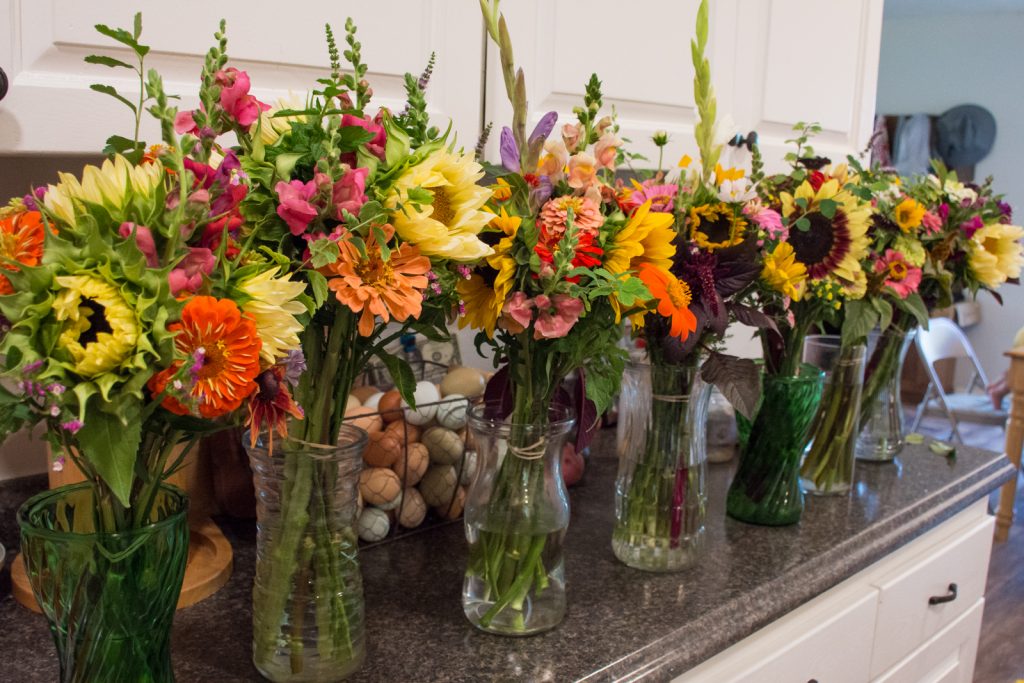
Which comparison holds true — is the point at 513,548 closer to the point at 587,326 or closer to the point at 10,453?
the point at 587,326

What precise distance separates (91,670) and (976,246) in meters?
1.31

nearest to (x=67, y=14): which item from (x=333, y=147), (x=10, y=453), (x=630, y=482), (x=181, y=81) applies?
(x=181, y=81)

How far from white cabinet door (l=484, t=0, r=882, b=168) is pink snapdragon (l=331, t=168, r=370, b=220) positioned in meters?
0.53

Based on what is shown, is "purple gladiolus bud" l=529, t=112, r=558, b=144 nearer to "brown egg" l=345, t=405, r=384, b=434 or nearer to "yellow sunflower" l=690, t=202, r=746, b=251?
"yellow sunflower" l=690, t=202, r=746, b=251

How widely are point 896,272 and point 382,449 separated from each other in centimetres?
75

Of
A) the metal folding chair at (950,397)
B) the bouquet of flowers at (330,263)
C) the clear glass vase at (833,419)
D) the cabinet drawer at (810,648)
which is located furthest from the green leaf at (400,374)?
the metal folding chair at (950,397)

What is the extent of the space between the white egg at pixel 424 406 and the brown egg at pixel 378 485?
70mm

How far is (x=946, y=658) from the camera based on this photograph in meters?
1.48

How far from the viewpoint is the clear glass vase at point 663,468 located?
1046mm

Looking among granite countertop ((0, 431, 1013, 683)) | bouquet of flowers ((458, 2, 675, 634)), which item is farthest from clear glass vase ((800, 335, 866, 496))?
bouquet of flowers ((458, 2, 675, 634))

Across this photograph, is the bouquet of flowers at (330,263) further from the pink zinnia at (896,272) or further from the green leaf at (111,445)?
the pink zinnia at (896,272)

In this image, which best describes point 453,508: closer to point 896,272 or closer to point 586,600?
point 586,600

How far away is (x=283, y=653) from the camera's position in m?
0.77

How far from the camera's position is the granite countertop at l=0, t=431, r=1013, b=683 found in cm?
84
